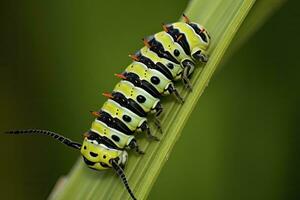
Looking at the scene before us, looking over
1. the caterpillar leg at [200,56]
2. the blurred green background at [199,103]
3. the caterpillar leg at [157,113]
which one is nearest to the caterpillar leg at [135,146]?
the caterpillar leg at [157,113]

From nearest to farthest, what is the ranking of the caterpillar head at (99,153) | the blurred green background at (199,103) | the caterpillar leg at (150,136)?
the caterpillar leg at (150,136) → the caterpillar head at (99,153) → the blurred green background at (199,103)

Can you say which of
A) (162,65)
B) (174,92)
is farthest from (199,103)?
(174,92)

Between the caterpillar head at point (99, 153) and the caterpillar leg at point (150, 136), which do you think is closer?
the caterpillar leg at point (150, 136)

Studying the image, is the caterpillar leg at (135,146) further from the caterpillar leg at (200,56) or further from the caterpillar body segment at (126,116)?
the caterpillar leg at (200,56)

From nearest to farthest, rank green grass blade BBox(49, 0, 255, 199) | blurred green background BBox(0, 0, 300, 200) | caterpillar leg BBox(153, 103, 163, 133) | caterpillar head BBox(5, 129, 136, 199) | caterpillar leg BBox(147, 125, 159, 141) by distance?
green grass blade BBox(49, 0, 255, 199)
caterpillar leg BBox(147, 125, 159, 141)
caterpillar leg BBox(153, 103, 163, 133)
caterpillar head BBox(5, 129, 136, 199)
blurred green background BBox(0, 0, 300, 200)

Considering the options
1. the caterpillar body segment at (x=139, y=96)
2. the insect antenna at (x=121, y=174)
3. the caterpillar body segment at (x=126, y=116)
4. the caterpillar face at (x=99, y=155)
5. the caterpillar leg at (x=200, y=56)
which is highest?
the caterpillar leg at (x=200, y=56)

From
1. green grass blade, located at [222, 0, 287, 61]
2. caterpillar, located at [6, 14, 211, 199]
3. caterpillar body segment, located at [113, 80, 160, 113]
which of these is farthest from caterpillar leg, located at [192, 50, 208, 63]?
caterpillar body segment, located at [113, 80, 160, 113]

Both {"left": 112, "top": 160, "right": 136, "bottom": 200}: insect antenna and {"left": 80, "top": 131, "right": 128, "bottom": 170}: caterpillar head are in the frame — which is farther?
{"left": 80, "top": 131, "right": 128, "bottom": 170}: caterpillar head

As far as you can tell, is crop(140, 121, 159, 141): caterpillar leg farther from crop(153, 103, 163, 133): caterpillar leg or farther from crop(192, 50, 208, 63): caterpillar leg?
crop(192, 50, 208, 63): caterpillar leg
